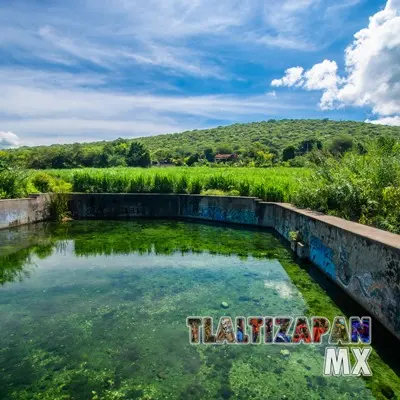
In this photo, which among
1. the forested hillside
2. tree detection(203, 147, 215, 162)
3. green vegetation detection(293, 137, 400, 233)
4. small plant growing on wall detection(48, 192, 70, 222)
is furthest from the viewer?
tree detection(203, 147, 215, 162)

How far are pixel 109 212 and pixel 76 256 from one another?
239 inches

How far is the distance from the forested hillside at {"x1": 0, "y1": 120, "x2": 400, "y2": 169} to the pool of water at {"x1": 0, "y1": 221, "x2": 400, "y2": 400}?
25.6 m

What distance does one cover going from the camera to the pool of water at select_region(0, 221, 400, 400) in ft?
9.43

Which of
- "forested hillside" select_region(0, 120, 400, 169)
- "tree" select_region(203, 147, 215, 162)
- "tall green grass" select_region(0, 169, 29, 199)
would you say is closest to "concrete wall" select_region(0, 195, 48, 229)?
"tall green grass" select_region(0, 169, 29, 199)

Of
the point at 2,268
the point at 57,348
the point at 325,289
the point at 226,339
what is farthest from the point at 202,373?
the point at 2,268

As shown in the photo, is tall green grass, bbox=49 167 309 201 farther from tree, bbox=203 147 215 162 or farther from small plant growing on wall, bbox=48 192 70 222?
tree, bbox=203 147 215 162

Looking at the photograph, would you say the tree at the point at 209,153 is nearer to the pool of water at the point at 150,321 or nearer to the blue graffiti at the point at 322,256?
the pool of water at the point at 150,321

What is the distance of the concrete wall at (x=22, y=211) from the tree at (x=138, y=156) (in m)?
42.9

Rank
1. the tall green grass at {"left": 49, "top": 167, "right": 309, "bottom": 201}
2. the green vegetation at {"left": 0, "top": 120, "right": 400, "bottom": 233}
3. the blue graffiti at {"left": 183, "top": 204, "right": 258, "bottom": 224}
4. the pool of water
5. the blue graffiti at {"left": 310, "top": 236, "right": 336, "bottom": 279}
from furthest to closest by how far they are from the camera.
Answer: the tall green grass at {"left": 49, "top": 167, "right": 309, "bottom": 201}
the blue graffiti at {"left": 183, "top": 204, "right": 258, "bottom": 224}
the green vegetation at {"left": 0, "top": 120, "right": 400, "bottom": 233}
the blue graffiti at {"left": 310, "top": 236, "right": 336, "bottom": 279}
the pool of water

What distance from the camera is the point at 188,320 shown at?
13.6 feet

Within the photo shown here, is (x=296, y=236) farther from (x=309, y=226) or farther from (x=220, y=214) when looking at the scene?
(x=220, y=214)

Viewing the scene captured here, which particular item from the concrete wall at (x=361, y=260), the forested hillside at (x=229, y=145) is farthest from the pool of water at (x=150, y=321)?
the forested hillside at (x=229, y=145)

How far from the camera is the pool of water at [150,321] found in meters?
2.88

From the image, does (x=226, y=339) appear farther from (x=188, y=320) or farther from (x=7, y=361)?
(x=7, y=361)
